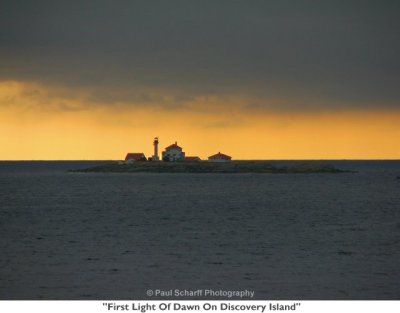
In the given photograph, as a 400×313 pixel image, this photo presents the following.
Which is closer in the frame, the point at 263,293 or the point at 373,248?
the point at 263,293

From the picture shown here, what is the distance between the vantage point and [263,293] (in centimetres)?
3150

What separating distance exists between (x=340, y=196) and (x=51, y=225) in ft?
184

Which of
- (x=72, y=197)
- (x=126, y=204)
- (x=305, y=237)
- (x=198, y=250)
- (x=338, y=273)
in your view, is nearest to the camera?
(x=338, y=273)

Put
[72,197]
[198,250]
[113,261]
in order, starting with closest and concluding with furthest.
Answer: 1. [113,261]
2. [198,250]
3. [72,197]

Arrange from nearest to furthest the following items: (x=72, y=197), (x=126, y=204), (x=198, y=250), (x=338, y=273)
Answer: (x=338, y=273) < (x=198, y=250) < (x=126, y=204) < (x=72, y=197)

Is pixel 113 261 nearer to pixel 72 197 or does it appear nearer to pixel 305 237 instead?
pixel 305 237

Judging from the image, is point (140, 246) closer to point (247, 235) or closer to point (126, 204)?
point (247, 235)

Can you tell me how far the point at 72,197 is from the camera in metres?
101
